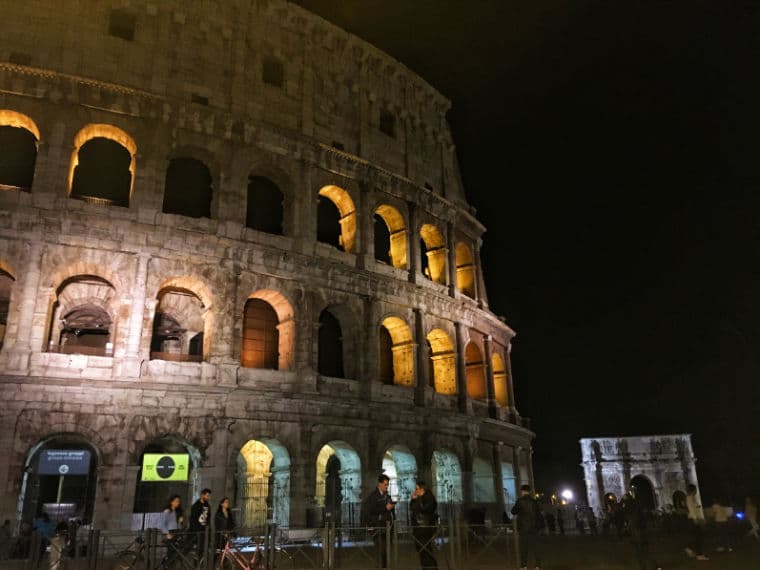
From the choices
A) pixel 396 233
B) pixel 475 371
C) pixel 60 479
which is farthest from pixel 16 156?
pixel 475 371

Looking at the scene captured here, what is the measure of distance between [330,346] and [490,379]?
7.94 m

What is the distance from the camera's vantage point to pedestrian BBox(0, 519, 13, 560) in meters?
13.7

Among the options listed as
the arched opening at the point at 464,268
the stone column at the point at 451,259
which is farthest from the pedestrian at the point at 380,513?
the arched opening at the point at 464,268

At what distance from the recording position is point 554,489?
171ft

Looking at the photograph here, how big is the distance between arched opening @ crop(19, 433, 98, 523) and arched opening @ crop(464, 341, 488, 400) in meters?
15.0

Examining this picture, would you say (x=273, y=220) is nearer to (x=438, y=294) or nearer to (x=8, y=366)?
(x=438, y=294)

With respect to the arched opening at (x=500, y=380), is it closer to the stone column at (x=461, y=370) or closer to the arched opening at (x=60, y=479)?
the stone column at (x=461, y=370)

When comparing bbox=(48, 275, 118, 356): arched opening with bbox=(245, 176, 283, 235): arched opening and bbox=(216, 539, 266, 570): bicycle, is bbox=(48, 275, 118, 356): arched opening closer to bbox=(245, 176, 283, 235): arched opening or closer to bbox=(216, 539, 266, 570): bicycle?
bbox=(245, 176, 283, 235): arched opening

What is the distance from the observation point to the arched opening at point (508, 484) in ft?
84.7

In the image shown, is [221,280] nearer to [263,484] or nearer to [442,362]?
[263,484]

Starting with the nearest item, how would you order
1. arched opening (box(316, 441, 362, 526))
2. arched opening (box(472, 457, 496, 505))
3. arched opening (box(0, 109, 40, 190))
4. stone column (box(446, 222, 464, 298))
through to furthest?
arched opening (box(316, 441, 362, 526))
arched opening (box(0, 109, 40, 190))
arched opening (box(472, 457, 496, 505))
stone column (box(446, 222, 464, 298))

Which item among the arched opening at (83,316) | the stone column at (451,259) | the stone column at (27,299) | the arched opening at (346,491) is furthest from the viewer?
the stone column at (451,259)

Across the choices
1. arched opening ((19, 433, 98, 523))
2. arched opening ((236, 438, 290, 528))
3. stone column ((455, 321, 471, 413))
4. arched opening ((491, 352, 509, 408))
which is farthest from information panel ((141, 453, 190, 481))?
arched opening ((491, 352, 509, 408))

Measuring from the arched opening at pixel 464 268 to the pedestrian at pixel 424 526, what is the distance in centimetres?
1749
